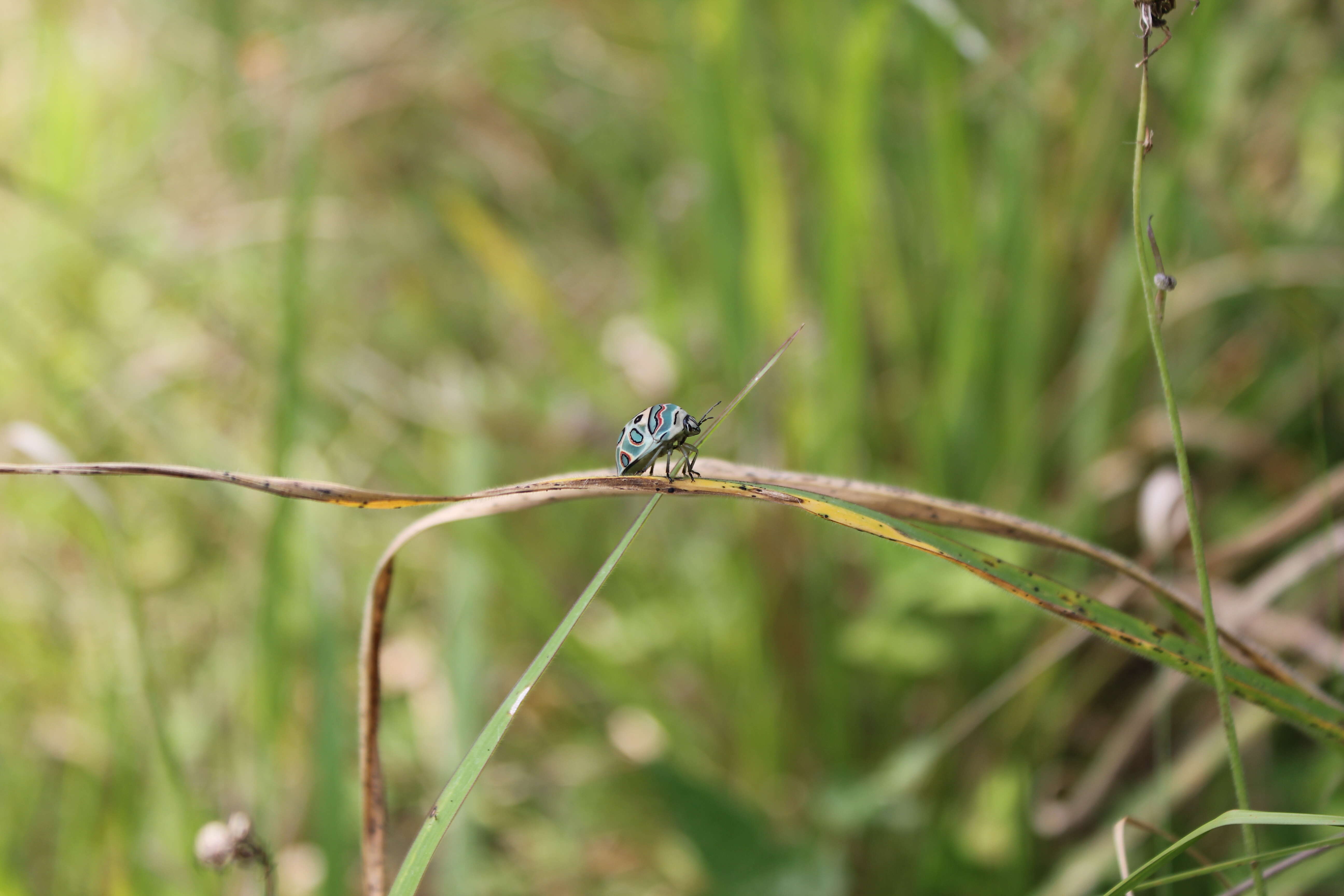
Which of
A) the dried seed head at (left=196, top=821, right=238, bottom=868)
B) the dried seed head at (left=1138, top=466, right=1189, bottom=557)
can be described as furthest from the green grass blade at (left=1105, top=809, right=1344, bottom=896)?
the dried seed head at (left=196, top=821, right=238, bottom=868)

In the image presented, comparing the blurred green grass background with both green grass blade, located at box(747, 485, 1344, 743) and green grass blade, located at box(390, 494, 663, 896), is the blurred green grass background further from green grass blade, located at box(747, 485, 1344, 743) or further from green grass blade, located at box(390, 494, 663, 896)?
green grass blade, located at box(390, 494, 663, 896)

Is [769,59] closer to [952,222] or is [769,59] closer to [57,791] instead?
[952,222]

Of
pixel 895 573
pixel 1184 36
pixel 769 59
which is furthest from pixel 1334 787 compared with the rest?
pixel 769 59

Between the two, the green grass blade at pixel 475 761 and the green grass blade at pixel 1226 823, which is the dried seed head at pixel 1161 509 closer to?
the green grass blade at pixel 1226 823

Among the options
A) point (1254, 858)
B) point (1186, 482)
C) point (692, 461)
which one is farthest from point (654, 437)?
point (1254, 858)

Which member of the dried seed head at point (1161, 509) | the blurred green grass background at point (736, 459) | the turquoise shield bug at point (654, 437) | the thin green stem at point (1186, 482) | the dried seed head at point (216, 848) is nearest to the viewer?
the thin green stem at point (1186, 482)

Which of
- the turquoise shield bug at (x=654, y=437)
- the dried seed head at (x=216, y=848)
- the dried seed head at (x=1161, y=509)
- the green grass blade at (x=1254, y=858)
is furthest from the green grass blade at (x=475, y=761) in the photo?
the dried seed head at (x=1161, y=509)
